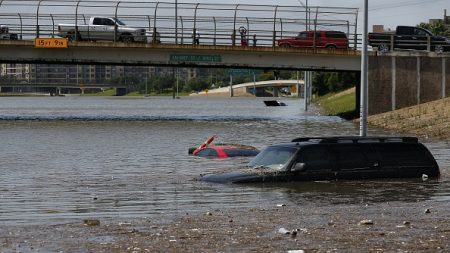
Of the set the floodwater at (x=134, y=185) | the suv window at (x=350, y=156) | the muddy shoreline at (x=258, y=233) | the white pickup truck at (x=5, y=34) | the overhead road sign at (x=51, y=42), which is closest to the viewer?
the muddy shoreline at (x=258, y=233)

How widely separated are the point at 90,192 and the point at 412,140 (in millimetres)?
7787

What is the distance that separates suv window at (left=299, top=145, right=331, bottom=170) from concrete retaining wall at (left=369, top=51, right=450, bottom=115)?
129ft

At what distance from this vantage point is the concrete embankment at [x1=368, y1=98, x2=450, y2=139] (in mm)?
49906

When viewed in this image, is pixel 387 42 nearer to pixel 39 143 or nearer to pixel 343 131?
pixel 343 131

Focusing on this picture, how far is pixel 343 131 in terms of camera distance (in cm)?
5288

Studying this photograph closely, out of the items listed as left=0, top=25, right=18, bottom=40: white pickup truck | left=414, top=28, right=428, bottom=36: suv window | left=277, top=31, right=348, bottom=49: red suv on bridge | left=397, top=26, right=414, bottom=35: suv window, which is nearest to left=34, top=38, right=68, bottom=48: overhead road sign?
left=0, top=25, right=18, bottom=40: white pickup truck

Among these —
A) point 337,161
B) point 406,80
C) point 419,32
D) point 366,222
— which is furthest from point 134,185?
point 419,32

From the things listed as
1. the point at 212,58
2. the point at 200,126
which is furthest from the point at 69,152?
the point at 212,58

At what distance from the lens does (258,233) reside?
49.5 ft

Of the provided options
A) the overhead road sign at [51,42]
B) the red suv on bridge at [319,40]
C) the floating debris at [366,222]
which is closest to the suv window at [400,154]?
the floating debris at [366,222]

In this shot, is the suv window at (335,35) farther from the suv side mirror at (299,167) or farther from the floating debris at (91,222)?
the floating debris at (91,222)

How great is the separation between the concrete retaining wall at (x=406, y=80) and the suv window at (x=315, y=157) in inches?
1552

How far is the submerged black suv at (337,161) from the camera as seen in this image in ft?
77.1

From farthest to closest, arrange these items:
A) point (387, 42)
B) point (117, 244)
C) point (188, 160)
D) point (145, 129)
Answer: point (387, 42) < point (145, 129) < point (188, 160) < point (117, 244)
